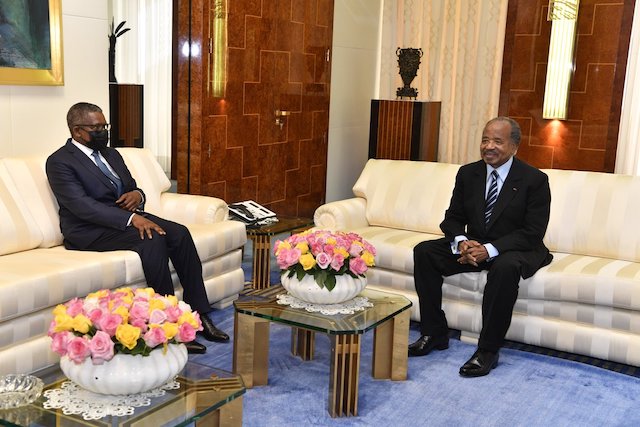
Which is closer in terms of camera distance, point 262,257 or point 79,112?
point 79,112

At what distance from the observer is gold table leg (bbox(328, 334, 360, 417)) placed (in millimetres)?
2982

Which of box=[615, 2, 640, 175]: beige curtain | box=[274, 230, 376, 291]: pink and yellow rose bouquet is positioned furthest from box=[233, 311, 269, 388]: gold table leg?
box=[615, 2, 640, 175]: beige curtain

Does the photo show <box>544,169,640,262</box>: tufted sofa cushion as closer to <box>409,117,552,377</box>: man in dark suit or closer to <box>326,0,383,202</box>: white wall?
<box>409,117,552,377</box>: man in dark suit

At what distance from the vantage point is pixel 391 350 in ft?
11.3

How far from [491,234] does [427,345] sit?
69 centimetres

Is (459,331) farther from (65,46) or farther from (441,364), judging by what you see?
(65,46)

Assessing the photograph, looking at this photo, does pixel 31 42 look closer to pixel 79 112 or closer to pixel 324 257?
pixel 79 112

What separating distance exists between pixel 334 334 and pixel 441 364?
0.95 m

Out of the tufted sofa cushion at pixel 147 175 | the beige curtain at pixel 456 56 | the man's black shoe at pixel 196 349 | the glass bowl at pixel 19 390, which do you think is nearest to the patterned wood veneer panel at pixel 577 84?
the beige curtain at pixel 456 56

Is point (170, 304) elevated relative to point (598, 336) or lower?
elevated

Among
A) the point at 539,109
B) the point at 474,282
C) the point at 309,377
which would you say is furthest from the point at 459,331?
the point at 539,109

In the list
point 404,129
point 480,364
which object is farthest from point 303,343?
point 404,129

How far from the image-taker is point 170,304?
2.30 m

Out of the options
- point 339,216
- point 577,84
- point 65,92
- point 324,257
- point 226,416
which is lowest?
point 226,416
